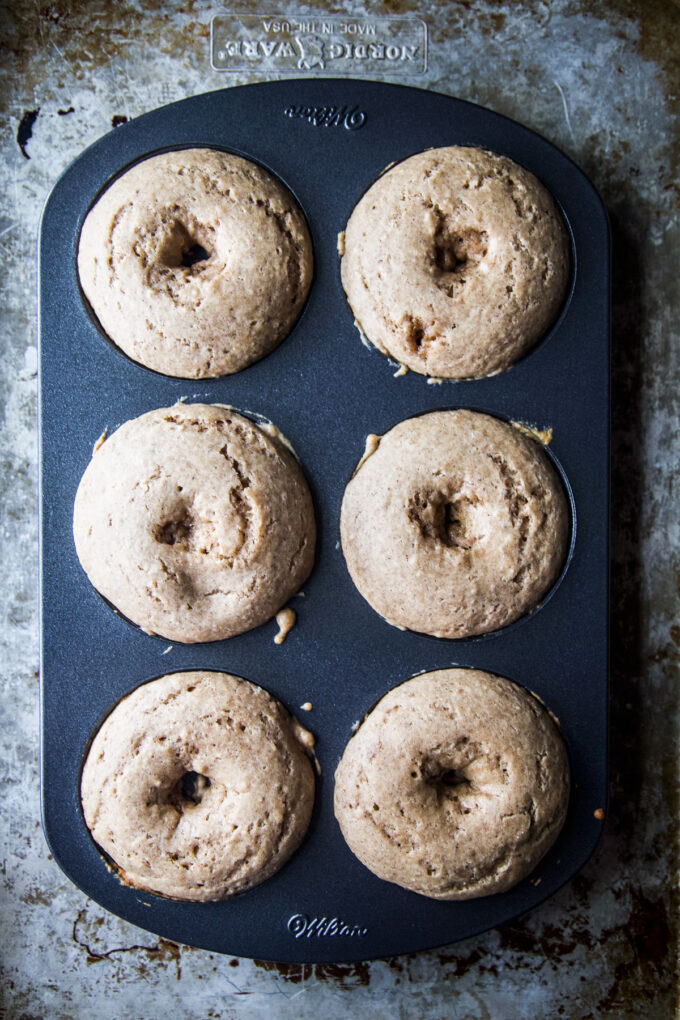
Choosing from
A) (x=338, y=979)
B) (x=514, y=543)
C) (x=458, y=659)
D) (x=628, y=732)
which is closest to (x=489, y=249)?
(x=514, y=543)

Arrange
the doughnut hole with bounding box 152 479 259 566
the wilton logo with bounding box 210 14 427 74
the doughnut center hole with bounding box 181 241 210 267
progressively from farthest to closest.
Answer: the wilton logo with bounding box 210 14 427 74, the doughnut center hole with bounding box 181 241 210 267, the doughnut hole with bounding box 152 479 259 566

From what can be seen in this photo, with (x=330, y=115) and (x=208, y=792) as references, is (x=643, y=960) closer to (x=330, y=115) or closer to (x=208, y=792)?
(x=208, y=792)

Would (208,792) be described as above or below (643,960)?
above

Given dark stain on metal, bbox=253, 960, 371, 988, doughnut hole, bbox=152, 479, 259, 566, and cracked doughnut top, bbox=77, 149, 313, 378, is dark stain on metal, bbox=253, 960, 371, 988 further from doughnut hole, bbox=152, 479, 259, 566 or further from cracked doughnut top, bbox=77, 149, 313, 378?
cracked doughnut top, bbox=77, 149, 313, 378

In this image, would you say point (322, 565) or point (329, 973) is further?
point (329, 973)

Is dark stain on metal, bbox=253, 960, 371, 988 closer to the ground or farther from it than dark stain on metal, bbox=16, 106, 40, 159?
closer to the ground

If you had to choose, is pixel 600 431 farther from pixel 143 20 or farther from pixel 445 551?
pixel 143 20

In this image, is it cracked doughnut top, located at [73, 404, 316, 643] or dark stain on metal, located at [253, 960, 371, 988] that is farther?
dark stain on metal, located at [253, 960, 371, 988]

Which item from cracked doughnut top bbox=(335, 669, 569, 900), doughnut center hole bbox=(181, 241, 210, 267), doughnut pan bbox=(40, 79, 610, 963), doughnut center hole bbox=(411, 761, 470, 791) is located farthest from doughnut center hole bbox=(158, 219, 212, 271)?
doughnut center hole bbox=(411, 761, 470, 791)

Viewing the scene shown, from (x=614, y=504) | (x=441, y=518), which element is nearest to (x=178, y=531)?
(x=441, y=518)
